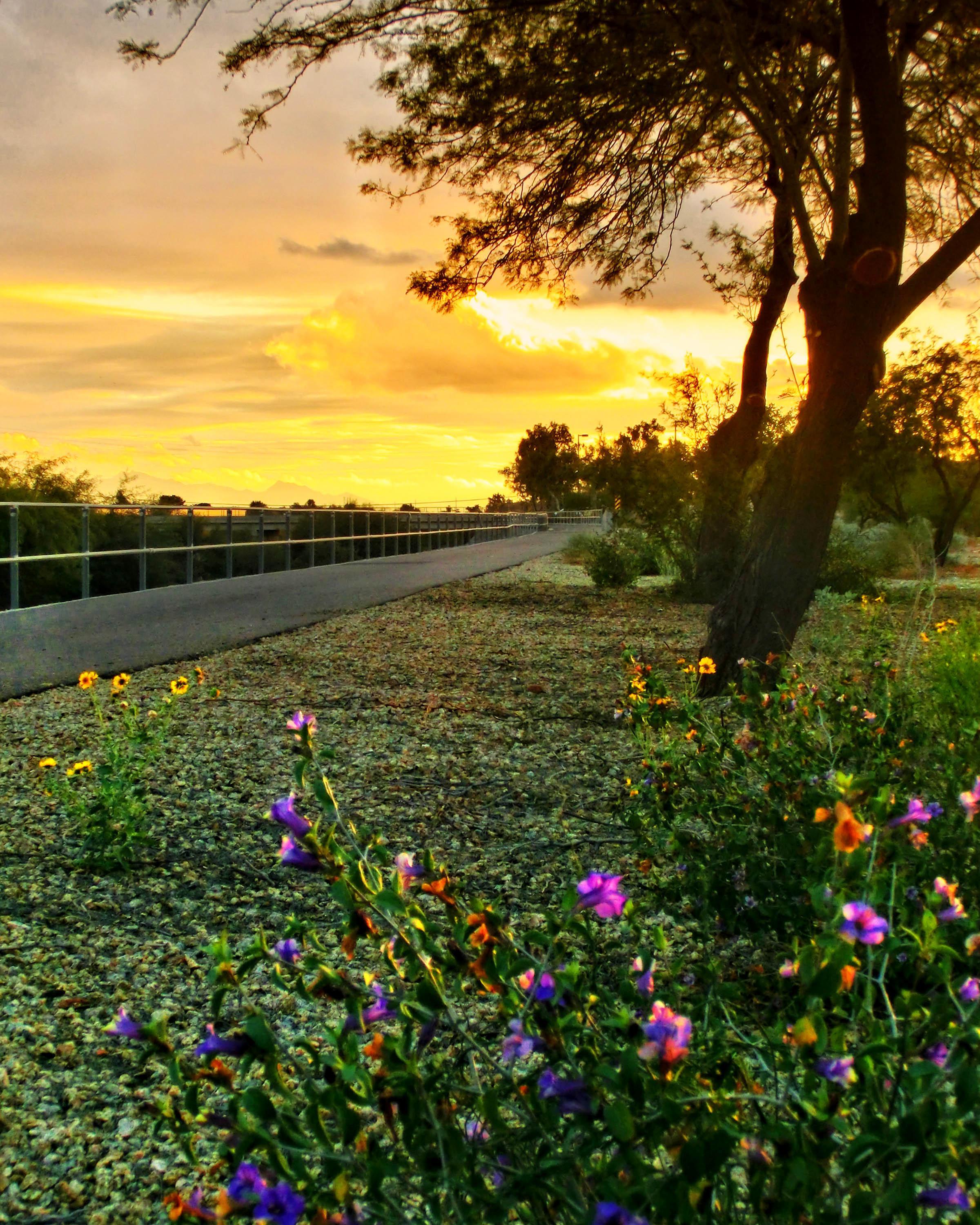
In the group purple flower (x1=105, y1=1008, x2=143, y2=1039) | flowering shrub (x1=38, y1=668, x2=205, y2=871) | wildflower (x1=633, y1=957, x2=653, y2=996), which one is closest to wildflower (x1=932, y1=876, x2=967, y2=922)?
wildflower (x1=633, y1=957, x2=653, y2=996)

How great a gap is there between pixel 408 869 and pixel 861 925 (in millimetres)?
582

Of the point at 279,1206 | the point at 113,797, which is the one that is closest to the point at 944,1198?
the point at 279,1206

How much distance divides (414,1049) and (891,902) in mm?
727

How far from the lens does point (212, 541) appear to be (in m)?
26.8

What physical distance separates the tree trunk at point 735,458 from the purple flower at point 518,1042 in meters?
12.8

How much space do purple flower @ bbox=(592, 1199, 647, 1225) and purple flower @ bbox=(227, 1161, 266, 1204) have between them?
13.9 inches

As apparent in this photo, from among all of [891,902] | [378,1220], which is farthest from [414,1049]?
[891,902]

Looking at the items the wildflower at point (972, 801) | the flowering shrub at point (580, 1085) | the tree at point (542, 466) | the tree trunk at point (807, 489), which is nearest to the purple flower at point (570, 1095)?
the flowering shrub at point (580, 1085)

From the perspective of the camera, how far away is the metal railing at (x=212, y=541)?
1848 centimetres

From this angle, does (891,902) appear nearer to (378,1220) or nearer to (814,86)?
(378,1220)

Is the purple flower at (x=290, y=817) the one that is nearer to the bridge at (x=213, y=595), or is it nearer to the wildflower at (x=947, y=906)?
the wildflower at (x=947, y=906)

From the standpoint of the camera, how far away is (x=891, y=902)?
173 cm

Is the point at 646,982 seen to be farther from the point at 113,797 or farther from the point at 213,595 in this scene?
the point at 213,595

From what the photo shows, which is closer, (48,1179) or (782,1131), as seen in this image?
(782,1131)
